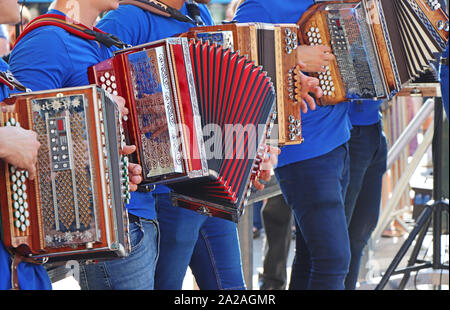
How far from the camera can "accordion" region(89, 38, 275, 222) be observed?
1777 millimetres

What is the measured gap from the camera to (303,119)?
101 inches

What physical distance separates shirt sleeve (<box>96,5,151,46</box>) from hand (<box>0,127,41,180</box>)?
69 cm

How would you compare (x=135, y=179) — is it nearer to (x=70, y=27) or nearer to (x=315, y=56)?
(x=70, y=27)

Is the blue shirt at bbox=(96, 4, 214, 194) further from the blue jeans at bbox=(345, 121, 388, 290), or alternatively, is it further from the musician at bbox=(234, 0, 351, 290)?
the blue jeans at bbox=(345, 121, 388, 290)

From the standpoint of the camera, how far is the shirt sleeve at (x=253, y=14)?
2500 mm

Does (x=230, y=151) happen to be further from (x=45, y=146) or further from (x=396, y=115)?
(x=396, y=115)

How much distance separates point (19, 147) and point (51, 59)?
403mm

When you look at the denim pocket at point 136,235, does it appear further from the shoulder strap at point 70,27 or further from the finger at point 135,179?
the shoulder strap at point 70,27

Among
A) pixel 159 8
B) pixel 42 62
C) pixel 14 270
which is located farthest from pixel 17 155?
pixel 159 8

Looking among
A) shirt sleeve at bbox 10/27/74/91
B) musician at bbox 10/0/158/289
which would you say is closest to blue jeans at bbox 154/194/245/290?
musician at bbox 10/0/158/289

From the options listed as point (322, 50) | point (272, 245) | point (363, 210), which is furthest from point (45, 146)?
point (272, 245)

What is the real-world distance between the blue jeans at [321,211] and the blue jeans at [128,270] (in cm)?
81

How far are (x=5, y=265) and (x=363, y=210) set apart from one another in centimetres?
197

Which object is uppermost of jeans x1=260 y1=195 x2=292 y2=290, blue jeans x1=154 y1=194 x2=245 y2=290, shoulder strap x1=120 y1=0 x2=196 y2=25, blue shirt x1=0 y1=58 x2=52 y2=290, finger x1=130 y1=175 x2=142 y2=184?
shoulder strap x1=120 y1=0 x2=196 y2=25
